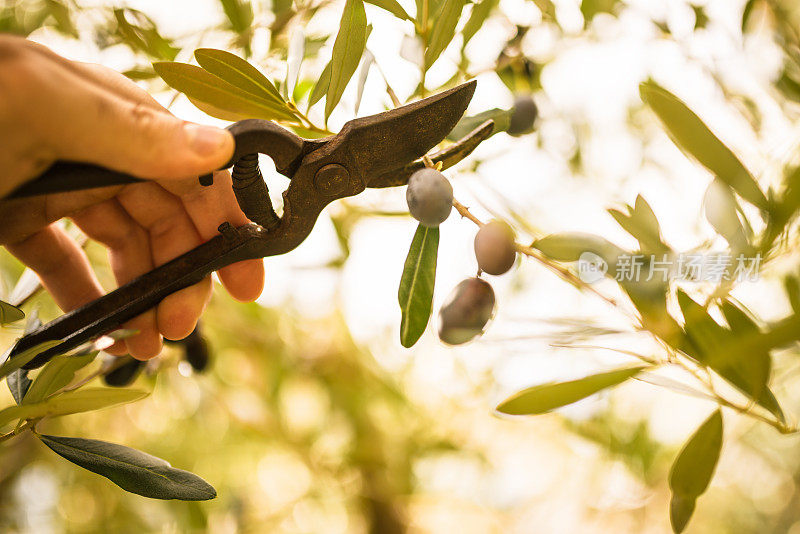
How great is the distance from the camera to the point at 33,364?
0.55 metres

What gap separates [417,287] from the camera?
1.77 ft

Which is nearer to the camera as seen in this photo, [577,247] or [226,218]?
[577,247]

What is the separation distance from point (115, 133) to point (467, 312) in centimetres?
36

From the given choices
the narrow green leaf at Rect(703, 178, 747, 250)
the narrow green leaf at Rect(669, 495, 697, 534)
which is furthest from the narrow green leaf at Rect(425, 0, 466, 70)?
the narrow green leaf at Rect(669, 495, 697, 534)

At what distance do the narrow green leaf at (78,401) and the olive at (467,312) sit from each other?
0.30m

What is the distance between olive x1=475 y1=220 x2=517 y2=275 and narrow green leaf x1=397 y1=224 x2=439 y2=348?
5cm

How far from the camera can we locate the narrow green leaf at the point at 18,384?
0.55m

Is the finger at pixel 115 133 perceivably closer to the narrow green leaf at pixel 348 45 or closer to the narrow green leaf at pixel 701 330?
the narrow green leaf at pixel 348 45

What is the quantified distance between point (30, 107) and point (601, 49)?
102cm

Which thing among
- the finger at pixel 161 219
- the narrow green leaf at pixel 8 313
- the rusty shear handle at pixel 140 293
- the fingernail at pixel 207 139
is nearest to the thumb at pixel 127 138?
the fingernail at pixel 207 139

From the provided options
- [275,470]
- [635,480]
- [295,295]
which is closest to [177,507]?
[275,470]

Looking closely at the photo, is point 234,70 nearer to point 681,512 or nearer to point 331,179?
point 331,179

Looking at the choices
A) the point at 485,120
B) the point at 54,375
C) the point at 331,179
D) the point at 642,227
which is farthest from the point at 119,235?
the point at 642,227

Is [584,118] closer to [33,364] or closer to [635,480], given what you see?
[635,480]
